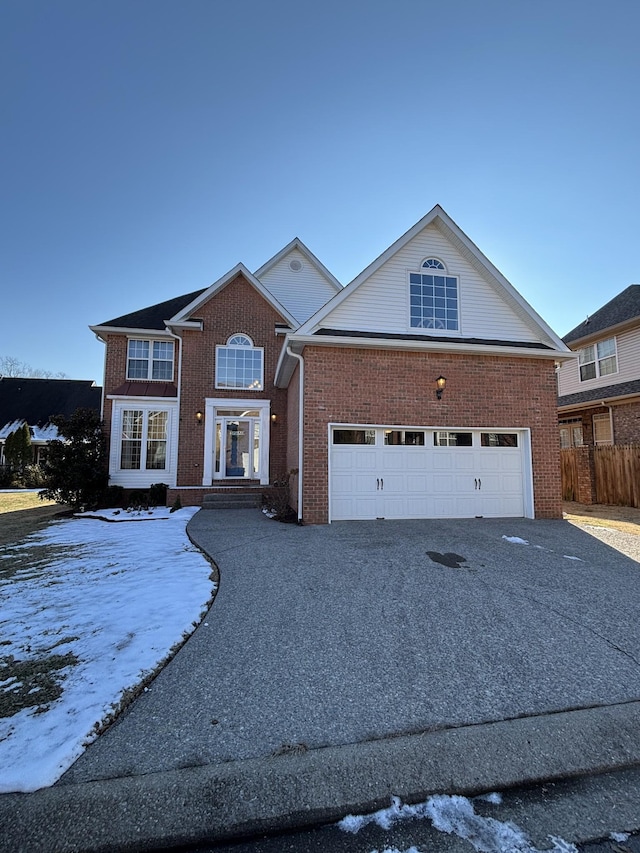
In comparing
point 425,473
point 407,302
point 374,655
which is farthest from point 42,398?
point 374,655

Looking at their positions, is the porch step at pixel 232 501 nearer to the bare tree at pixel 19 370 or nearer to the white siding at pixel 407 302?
the white siding at pixel 407 302

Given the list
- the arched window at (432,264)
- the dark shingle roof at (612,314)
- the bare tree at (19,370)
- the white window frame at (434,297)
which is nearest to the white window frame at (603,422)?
the dark shingle roof at (612,314)

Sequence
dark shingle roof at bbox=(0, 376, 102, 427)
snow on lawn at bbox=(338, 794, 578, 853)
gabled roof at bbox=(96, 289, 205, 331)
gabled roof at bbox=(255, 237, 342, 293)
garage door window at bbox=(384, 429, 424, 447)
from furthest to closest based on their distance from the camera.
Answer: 1. dark shingle roof at bbox=(0, 376, 102, 427)
2. gabled roof at bbox=(255, 237, 342, 293)
3. gabled roof at bbox=(96, 289, 205, 331)
4. garage door window at bbox=(384, 429, 424, 447)
5. snow on lawn at bbox=(338, 794, 578, 853)

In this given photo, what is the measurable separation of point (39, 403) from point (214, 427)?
19.8m

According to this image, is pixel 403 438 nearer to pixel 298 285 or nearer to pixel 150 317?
A: pixel 298 285

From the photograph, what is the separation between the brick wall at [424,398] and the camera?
8797 mm

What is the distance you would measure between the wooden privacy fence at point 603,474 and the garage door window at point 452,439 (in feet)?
23.6

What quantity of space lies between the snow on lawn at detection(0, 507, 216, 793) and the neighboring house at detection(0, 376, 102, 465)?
2025 cm

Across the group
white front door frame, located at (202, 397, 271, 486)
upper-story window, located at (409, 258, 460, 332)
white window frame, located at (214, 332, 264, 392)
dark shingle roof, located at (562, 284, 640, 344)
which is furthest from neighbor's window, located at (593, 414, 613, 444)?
white window frame, located at (214, 332, 264, 392)

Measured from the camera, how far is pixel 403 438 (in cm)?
930

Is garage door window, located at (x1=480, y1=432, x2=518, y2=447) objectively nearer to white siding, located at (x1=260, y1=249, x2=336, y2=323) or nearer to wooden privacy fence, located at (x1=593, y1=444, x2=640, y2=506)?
wooden privacy fence, located at (x1=593, y1=444, x2=640, y2=506)

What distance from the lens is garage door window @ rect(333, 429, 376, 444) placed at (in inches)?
358

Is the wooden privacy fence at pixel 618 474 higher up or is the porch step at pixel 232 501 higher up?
the wooden privacy fence at pixel 618 474

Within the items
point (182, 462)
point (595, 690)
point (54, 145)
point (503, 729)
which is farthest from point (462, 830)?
point (54, 145)
